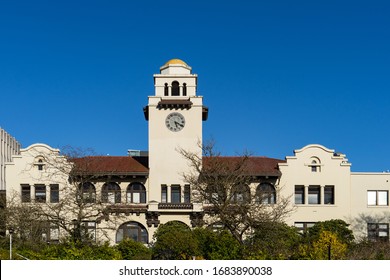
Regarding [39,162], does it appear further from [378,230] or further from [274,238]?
[378,230]

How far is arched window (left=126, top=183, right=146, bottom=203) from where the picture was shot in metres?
51.0

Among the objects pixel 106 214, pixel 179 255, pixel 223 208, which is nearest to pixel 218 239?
pixel 179 255

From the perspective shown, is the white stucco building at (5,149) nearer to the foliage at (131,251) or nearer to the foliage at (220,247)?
the foliage at (131,251)

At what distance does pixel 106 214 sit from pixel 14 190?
976 cm

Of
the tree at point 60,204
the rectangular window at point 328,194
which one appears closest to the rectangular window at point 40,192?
the tree at point 60,204

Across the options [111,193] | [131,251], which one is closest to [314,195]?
[111,193]

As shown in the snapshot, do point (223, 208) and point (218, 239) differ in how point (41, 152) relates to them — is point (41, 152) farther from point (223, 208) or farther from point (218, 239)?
point (218, 239)

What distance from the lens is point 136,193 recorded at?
51.2 meters

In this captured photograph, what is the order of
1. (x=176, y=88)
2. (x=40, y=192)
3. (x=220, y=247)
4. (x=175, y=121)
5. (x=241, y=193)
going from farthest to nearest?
(x=176, y=88) → (x=175, y=121) → (x=40, y=192) → (x=241, y=193) → (x=220, y=247)

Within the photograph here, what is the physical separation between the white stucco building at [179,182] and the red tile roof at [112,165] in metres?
0.09

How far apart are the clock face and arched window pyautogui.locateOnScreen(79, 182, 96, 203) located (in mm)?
8355

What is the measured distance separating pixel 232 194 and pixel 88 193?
11.8 meters

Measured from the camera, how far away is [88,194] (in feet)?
152

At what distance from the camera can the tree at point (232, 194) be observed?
39812mm
